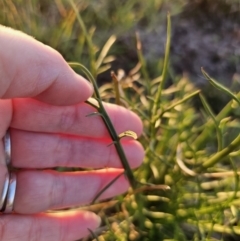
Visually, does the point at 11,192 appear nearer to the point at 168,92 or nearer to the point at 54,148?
the point at 54,148

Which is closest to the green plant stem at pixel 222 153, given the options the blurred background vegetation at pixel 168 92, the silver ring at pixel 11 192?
the blurred background vegetation at pixel 168 92

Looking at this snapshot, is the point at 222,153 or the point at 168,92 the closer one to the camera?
the point at 222,153

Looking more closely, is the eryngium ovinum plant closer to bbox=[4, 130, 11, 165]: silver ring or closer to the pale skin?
the pale skin

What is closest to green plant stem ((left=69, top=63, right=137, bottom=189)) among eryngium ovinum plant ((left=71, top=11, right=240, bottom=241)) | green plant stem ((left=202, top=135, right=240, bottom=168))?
eryngium ovinum plant ((left=71, top=11, right=240, bottom=241))

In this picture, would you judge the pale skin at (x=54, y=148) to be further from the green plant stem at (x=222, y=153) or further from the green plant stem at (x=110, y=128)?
the green plant stem at (x=222, y=153)

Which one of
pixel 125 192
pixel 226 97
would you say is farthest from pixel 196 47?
pixel 125 192

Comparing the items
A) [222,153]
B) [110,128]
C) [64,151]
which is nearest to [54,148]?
[64,151]
